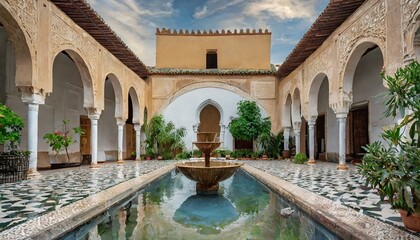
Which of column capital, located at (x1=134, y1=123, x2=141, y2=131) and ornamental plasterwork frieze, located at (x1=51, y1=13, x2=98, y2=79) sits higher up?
ornamental plasterwork frieze, located at (x1=51, y1=13, x2=98, y2=79)

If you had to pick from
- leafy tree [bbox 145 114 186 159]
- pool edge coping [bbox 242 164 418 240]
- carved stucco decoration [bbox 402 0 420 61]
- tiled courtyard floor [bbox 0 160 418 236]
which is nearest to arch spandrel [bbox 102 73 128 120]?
leafy tree [bbox 145 114 186 159]

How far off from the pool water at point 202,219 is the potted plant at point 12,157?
3.18 metres

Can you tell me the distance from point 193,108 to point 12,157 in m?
12.7

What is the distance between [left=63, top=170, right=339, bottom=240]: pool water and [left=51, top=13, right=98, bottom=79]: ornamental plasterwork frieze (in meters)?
5.19

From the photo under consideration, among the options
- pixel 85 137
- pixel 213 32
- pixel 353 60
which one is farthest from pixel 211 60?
pixel 353 60

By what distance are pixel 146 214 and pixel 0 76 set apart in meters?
8.83

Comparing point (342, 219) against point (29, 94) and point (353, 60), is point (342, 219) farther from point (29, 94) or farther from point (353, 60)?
point (29, 94)

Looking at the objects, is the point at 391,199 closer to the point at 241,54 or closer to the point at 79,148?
the point at 79,148

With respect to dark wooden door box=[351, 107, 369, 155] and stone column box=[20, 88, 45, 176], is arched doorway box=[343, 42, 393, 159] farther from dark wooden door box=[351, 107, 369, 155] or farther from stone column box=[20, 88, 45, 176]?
stone column box=[20, 88, 45, 176]

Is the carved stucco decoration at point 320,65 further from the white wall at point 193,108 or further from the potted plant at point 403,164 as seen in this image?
the potted plant at point 403,164

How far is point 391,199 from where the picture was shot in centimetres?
358

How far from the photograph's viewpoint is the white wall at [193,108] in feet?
64.7

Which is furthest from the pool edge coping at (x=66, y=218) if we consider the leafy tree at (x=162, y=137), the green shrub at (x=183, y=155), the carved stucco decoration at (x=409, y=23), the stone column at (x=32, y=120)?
the green shrub at (x=183, y=155)

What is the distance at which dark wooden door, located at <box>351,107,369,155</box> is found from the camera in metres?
14.3
